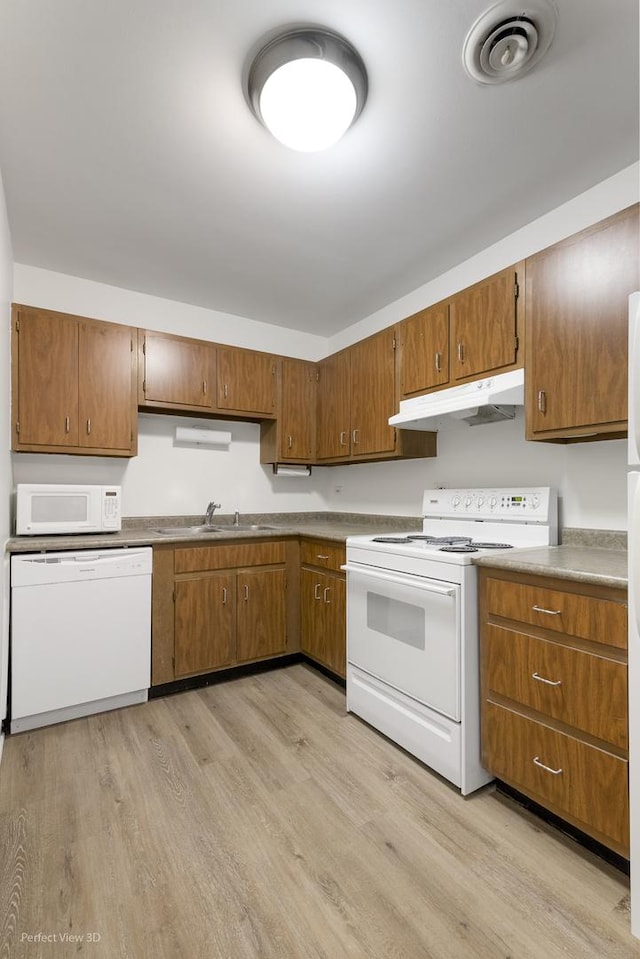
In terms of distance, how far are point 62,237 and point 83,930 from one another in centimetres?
293

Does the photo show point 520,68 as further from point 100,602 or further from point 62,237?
point 100,602

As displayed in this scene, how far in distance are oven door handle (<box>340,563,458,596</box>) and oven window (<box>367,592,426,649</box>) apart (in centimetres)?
10

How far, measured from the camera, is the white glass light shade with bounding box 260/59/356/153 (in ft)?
4.72

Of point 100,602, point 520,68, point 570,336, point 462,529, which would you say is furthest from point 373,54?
point 100,602

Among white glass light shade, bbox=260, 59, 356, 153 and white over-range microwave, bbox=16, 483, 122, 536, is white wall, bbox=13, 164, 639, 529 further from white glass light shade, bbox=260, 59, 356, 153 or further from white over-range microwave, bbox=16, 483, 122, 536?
white glass light shade, bbox=260, 59, 356, 153

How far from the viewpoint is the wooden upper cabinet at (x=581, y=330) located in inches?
67.4

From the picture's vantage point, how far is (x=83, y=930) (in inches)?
48.3

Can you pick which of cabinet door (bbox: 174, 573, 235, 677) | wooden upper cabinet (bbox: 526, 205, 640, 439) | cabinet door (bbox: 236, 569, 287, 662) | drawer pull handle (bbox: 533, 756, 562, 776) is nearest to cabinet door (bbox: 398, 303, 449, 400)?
wooden upper cabinet (bbox: 526, 205, 640, 439)

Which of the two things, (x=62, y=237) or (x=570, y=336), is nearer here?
(x=570, y=336)

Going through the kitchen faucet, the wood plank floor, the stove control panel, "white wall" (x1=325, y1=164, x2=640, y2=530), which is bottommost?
the wood plank floor

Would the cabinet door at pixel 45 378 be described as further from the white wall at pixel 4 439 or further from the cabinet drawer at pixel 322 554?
the cabinet drawer at pixel 322 554

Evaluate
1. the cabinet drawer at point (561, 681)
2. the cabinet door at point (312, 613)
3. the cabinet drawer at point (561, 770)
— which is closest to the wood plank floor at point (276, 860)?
the cabinet drawer at point (561, 770)

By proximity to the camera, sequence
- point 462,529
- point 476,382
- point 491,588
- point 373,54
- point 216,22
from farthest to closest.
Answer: point 462,529 → point 476,382 → point 491,588 → point 373,54 → point 216,22

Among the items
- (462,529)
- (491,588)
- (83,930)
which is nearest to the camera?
(83,930)
